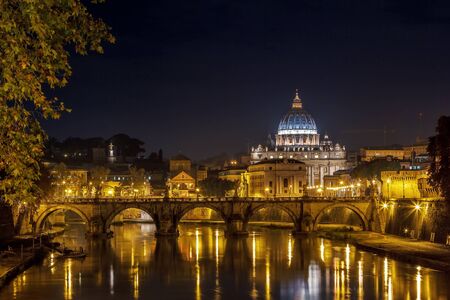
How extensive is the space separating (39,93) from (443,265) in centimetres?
4122

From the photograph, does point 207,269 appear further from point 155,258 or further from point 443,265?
point 443,265

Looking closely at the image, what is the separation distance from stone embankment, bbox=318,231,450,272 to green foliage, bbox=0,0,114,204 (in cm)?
3980

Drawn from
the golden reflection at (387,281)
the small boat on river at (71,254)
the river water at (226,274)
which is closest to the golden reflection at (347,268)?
the river water at (226,274)

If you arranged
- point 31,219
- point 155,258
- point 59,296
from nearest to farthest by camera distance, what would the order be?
1. point 59,296
2. point 155,258
3. point 31,219

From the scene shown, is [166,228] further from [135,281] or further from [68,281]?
[68,281]

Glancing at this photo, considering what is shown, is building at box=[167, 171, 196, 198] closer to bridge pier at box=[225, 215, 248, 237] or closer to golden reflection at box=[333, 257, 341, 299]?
bridge pier at box=[225, 215, 248, 237]

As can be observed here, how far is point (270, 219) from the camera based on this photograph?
124688mm

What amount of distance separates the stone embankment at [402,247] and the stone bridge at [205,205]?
4.45m

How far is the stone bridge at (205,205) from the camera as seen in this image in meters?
93.0

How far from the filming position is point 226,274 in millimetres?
60094

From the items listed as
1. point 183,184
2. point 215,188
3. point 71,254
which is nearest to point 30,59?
point 71,254

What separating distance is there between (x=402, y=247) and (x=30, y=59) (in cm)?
5364

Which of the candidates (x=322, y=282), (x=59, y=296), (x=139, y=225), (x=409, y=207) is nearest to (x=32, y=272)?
(x=59, y=296)

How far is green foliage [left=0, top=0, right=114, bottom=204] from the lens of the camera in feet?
66.4
